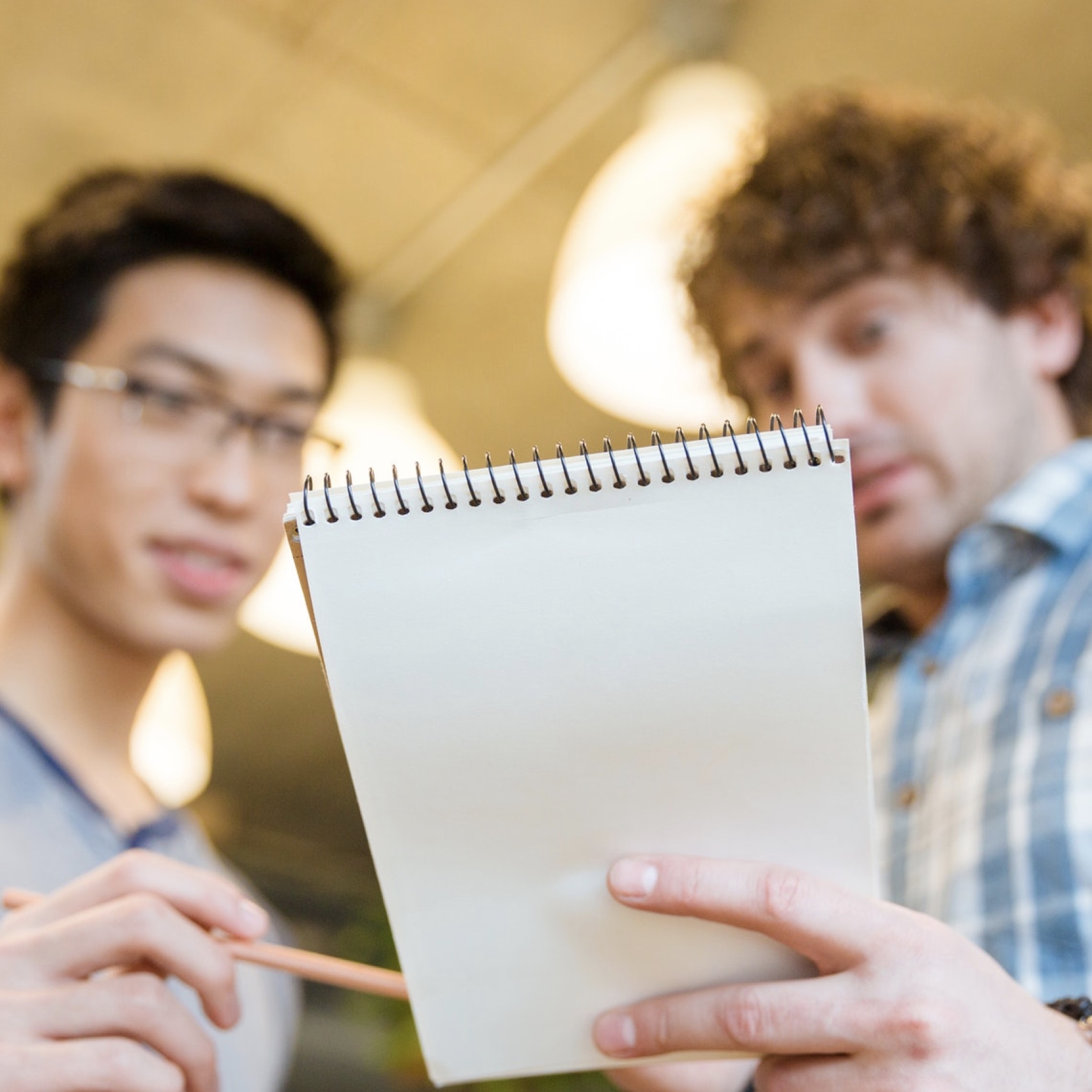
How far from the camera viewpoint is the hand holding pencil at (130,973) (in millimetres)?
609

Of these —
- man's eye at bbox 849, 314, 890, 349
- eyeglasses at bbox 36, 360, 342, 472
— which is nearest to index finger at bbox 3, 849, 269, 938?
eyeglasses at bbox 36, 360, 342, 472

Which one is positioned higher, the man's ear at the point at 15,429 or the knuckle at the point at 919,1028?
the man's ear at the point at 15,429

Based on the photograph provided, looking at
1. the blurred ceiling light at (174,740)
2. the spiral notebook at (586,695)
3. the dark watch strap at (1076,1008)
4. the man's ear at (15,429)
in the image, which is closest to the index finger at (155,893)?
the spiral notebook at (586,695)

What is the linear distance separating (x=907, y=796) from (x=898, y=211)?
2.48 feet

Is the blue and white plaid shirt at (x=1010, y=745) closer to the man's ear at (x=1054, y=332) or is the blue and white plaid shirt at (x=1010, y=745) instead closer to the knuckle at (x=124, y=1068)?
the man's ear at (x=1054, y=332)

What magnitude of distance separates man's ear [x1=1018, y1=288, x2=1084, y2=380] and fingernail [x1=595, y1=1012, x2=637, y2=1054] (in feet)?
3.47

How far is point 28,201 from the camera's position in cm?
264

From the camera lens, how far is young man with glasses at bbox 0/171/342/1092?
112 cm

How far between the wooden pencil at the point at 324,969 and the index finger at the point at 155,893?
0.04 feet

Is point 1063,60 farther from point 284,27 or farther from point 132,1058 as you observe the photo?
point 132,1058

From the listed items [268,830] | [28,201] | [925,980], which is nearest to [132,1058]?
[925,980]

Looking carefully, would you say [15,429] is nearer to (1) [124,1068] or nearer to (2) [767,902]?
(1) [124,1068]

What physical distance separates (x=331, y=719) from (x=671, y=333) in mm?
3758

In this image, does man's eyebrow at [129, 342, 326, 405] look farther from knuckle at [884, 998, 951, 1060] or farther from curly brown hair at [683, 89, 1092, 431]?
knuckle at [884, 998, 951, 1060]
